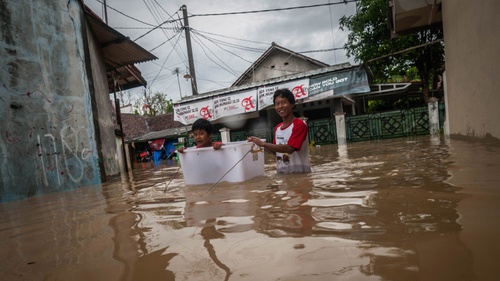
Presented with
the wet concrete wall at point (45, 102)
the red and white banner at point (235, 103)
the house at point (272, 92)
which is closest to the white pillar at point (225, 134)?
the house at point (272, 92)

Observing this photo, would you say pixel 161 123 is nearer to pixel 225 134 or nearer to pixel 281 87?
pixel 225 134

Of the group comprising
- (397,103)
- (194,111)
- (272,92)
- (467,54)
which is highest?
(272,92)

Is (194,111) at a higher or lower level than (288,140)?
higher

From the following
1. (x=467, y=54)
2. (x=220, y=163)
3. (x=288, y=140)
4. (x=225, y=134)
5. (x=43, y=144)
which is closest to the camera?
(x=288, y=140)

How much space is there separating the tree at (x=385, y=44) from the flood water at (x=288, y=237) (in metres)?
15.3

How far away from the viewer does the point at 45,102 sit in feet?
17.0

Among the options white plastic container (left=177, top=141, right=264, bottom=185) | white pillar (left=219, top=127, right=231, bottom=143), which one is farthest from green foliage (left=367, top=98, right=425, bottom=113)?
white plastic container (left=177, top=141, right=264, bottom=185)

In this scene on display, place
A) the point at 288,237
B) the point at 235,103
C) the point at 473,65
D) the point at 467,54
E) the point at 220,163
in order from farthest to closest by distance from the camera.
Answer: the point at 235,103, the point at 467,54, the point at 473,65, the point at 220,163, the point at 288,237

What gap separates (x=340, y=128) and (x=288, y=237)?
44.5 ft

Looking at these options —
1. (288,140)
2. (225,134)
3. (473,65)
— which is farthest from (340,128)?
(288,140)

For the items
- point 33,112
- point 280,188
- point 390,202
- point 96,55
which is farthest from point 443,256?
point 96,55

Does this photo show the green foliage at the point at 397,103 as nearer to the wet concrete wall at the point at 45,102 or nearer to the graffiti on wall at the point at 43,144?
the wet concrete wall at the point at 45,102

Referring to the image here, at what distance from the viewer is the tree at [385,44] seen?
50.9ft

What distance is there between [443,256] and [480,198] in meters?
0.97
